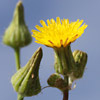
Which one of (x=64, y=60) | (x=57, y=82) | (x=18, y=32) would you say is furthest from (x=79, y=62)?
(x=18, y=32)

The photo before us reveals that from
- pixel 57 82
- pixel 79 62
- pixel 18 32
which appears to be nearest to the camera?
pixel 57 82

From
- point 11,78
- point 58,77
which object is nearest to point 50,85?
point 58,77

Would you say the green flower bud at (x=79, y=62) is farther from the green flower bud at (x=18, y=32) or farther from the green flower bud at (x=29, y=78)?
the green flower bud at (x=18, y=32)

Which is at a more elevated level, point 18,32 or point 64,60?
point 18,32

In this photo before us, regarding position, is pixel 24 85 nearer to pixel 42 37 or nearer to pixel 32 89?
pixel 32 89

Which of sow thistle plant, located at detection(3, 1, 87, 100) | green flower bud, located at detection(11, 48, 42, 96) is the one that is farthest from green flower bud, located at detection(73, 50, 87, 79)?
green flower bud, located at detection(11, 48, 42, 96)

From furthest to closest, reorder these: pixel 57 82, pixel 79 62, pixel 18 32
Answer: pixel 79 62
pixel 18 32
pixel 57 82

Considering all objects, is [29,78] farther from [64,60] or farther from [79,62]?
[79,62]
